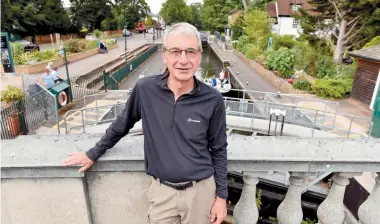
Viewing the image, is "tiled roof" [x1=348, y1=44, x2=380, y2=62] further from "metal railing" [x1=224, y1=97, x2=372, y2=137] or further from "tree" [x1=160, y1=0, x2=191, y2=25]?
"tree" [x1=160, y1=0, x2=191, y2=25]

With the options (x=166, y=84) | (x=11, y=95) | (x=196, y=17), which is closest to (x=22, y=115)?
(x=11, y=95)

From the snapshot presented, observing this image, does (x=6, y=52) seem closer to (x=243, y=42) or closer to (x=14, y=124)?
(x=14, y=124)

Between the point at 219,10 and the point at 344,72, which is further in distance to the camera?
the point at 219,10

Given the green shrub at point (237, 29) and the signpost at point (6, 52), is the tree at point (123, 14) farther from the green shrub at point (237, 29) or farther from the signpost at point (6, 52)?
the signpost at point (6, 52)

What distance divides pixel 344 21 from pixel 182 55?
2127cm

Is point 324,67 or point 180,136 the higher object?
point 180,136

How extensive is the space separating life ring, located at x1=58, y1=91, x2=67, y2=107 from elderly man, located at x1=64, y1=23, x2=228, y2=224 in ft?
34.5

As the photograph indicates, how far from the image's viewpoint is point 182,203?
1.54m

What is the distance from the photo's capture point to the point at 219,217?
1647 millimetres

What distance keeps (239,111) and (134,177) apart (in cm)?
877

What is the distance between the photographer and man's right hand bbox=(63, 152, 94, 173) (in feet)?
5.05

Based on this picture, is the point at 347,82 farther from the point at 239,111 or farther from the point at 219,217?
the point at 219,217

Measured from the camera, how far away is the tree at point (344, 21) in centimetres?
1730

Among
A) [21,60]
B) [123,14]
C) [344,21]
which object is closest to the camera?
[21,60]
